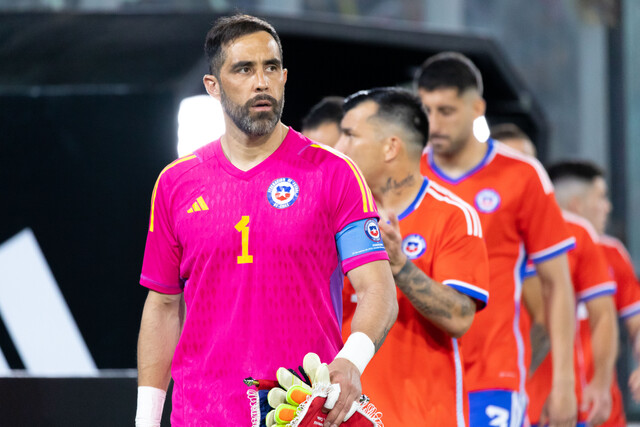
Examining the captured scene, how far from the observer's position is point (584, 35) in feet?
39.4

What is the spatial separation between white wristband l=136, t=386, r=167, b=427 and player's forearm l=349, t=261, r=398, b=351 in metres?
0.71

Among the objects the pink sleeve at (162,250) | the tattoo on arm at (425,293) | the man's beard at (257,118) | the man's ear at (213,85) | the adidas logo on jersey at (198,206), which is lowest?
the tattoo on arm at (425,293)

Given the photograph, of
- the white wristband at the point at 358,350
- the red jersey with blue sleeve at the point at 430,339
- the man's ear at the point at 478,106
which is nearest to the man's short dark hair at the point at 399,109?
the red jersey with blue sleeve at the point at 430,339

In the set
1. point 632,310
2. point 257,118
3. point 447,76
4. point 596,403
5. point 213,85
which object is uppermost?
point 447,76

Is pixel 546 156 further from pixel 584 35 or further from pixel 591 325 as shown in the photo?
pixel 584 35

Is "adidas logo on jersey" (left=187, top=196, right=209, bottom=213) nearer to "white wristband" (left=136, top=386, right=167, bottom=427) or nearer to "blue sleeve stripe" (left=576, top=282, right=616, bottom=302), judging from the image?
"white wristband" (left=136, top=386, right=167, bottom=427)

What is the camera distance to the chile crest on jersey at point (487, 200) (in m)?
4.64

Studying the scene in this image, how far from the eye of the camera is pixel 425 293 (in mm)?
3496

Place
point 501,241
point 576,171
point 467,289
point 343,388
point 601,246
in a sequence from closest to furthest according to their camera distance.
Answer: point 343,388
point 467,289
point 501,241
point 601,246
point 576,171

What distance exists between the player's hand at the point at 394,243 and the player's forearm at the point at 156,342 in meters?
0.73

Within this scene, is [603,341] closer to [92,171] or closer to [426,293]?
[426,293]

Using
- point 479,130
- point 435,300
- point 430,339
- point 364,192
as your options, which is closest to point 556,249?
point 479,130

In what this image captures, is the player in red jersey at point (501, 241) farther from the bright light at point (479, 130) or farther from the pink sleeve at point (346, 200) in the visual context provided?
the pink sleeve at point (346, 200)

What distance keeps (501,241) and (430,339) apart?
108 cm
